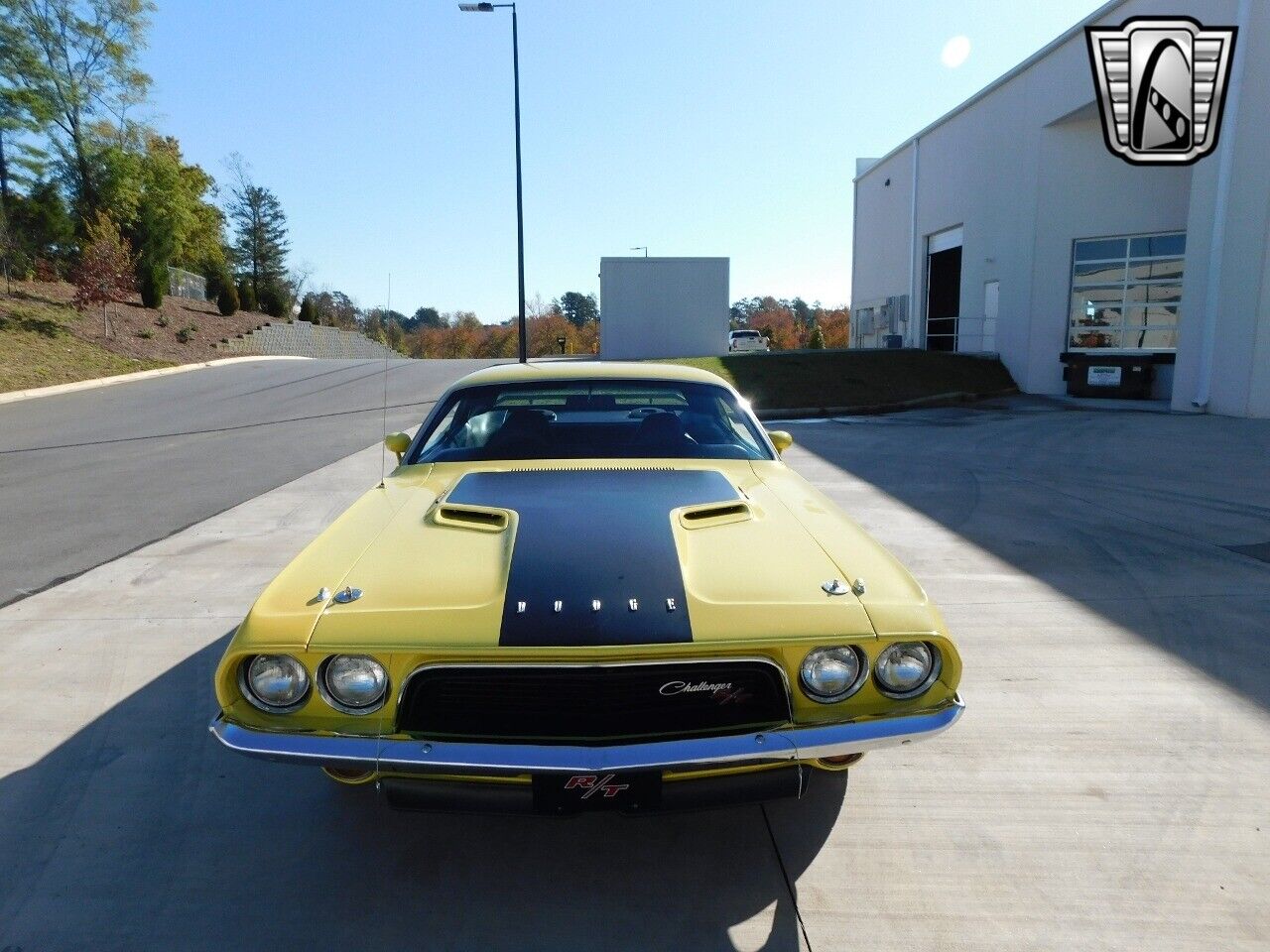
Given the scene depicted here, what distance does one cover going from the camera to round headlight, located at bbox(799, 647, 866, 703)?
88.0 inches

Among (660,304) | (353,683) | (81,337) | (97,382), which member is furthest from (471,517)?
(81,337)

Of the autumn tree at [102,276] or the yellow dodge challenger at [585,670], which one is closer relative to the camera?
the yellow dodge challenger at [585,670]

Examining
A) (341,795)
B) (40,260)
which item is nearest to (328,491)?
(341,795)

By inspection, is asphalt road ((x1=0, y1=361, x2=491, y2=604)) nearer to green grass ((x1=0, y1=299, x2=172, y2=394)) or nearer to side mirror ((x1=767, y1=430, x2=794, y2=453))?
green grass ((x1=0, y1=299, x2=172, y2=394))

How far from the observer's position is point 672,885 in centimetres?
245

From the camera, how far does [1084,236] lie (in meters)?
19.3

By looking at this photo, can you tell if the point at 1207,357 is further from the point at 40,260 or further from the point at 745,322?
the point at 745,322

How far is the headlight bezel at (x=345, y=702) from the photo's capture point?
7.17 ft

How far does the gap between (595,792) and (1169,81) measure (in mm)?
17322

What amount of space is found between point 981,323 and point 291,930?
23.9 m

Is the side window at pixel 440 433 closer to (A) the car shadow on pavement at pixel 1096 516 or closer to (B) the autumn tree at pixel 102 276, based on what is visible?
(A) the car shadow on pavement at pixel 1096 516

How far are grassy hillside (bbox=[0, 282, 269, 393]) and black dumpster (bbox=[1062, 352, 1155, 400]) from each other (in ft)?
78.8

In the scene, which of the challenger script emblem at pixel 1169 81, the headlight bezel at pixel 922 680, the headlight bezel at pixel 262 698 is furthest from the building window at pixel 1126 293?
the headlight bezel at pixel 262 698

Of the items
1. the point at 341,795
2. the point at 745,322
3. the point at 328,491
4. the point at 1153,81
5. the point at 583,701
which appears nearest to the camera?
the point at 583,701
